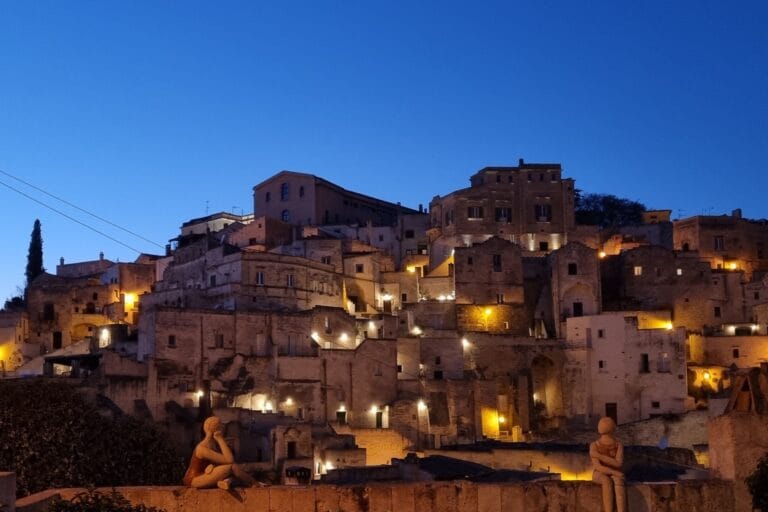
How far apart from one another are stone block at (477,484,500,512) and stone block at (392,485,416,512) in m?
0.71

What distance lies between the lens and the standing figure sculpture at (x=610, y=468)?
10086mm

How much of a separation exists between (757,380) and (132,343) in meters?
46.1

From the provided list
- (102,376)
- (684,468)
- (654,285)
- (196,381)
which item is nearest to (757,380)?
(684,468)

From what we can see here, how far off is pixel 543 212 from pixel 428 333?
1799 cm

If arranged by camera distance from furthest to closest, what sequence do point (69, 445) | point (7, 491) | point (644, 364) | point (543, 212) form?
1. point (543, 212)
2. point (644, 364)
3. point (69, 445)
4. point (7, 491)

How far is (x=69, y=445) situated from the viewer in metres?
26.2

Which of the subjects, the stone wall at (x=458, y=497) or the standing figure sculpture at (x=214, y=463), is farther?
the stone wall at (x=458, y=497)

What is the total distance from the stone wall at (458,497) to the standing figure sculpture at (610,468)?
0.72 feet

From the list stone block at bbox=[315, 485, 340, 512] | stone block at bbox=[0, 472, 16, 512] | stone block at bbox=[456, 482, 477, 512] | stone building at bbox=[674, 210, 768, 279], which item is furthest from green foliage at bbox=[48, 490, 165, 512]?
stone building at bbox=[674, 210, 768, 279]

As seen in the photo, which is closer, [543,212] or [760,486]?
[760,486]

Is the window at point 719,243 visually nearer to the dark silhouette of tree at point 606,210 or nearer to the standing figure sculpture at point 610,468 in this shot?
the dark silhouette of tree at point 606,210

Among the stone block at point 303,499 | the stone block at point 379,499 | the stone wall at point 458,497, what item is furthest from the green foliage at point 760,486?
the stone block at point 303,499

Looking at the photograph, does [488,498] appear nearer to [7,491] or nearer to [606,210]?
[7,491]

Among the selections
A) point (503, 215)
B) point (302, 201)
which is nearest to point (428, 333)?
point (503, 215)
